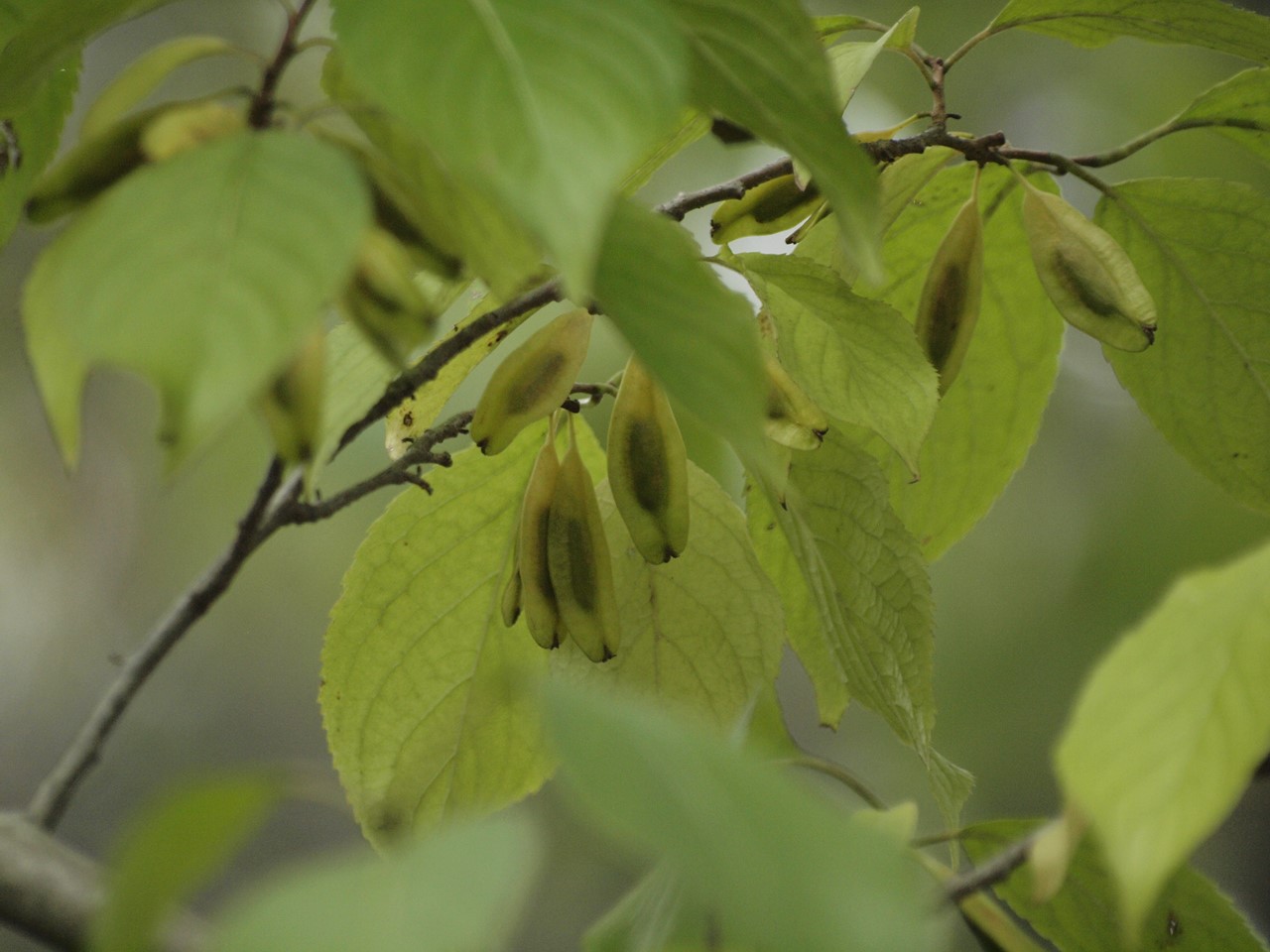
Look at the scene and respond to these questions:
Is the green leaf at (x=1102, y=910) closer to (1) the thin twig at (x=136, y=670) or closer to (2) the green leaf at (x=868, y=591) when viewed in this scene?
(2) the green leaf at (x=868, y=591)

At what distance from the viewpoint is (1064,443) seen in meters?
1.50

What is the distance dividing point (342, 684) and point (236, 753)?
4.97ft

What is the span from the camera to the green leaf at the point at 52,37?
0.20 metres

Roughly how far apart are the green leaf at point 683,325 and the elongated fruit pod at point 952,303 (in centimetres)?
15

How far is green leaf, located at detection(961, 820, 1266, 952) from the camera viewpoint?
271mm

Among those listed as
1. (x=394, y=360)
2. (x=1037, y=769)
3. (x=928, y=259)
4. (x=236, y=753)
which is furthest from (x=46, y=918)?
(x=236, y=753)

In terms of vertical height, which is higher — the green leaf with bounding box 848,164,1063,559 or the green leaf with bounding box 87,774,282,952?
the green leaf with bounding box 87,774,282,952

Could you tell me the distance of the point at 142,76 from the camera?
218 millimetres

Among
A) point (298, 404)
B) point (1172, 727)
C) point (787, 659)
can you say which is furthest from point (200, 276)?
point (787, 659)

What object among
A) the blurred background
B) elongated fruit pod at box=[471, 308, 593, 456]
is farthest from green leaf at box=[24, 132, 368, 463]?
the blurred background

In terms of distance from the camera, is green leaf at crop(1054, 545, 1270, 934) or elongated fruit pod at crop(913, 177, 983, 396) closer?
green leaf at crop(1054, 545, 1270, 934)

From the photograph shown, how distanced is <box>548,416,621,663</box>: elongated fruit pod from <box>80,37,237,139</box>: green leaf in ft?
0.42

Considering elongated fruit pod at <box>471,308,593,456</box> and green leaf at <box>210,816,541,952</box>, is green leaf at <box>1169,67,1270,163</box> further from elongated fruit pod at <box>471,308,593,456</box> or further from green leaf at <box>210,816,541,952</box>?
green leaf at <box>210,816,541,952</box>

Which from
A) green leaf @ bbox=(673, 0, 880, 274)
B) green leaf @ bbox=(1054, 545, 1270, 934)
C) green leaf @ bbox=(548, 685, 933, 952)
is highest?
green leaf @ bbox=(673, 0, 880, 274)
